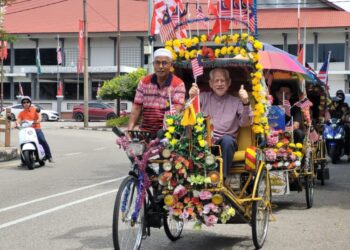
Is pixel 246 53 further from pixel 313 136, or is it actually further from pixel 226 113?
pixel 313 136

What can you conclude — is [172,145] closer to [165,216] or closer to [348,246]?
[165,216]

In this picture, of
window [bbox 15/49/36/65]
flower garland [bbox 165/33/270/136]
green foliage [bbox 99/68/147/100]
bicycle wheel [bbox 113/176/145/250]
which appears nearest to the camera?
bicycle wheel [bbox 113/176/145/250]

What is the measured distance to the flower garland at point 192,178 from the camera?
227 inches

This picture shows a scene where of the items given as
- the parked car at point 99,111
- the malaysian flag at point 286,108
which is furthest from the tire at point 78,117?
the malaysian flag at point 286,108

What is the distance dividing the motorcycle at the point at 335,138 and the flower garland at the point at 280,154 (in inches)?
302

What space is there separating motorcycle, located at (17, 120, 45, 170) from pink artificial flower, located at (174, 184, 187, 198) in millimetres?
9550

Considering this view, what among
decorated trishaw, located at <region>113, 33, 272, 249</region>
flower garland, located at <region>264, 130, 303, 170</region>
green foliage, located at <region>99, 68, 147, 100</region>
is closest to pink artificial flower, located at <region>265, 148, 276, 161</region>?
flower garland, located at <region>264, 130, 303, 170</region>

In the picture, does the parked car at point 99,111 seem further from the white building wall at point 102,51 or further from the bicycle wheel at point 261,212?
the bicycle wheel at point 261,212

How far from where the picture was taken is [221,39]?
6793mm

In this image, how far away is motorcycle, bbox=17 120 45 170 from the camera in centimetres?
1471

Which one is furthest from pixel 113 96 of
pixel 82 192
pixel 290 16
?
pixel 82 192

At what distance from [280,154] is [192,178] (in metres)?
3.57

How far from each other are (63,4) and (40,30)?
5.68 meters

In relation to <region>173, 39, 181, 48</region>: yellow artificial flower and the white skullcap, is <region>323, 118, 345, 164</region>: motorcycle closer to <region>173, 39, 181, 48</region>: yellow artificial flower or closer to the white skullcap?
<region>173, 39, 181, 48</region>: yellow artificial flower
